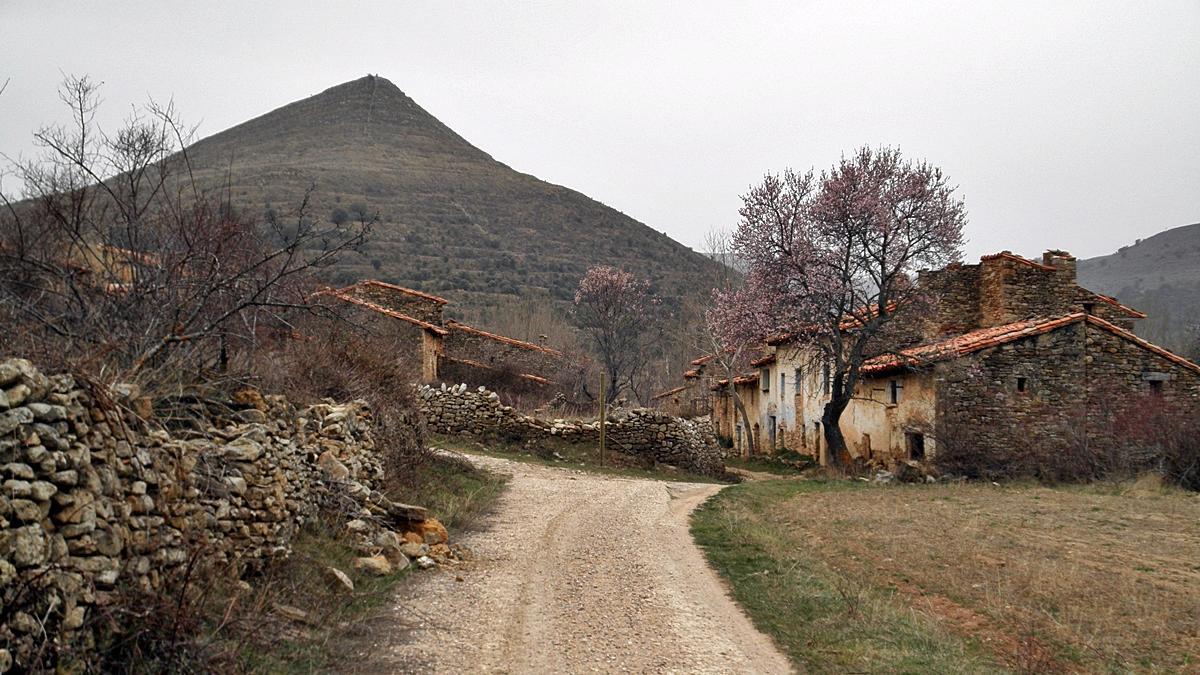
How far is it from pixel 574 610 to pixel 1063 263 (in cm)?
2376

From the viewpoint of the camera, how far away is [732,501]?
55.5ft

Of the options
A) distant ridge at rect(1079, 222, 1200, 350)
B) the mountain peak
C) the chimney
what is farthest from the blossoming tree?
the mountain peak

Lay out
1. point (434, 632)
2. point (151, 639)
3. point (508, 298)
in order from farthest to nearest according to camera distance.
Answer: point (508, 298)
point (434, 632)
point (151, 639)

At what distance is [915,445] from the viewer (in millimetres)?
23562

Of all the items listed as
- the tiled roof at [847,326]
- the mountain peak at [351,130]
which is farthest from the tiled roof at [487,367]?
the mountain peak at [351,130]

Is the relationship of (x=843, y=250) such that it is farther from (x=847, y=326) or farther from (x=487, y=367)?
(x=487, y=367)

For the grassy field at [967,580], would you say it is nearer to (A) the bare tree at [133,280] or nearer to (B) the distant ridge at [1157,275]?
(A) the bare tree at [133,280]

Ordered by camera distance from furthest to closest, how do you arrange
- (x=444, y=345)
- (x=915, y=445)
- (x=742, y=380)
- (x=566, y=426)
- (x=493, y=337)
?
(x=742, y=380) < (x=493, y=337) < (x=444, y=345) < (x=566, y=426) < (x=915, y=445)

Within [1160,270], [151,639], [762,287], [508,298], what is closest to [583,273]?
[508,298]

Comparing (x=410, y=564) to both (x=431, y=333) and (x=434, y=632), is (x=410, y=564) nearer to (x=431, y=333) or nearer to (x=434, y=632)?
(x=434, y=632)

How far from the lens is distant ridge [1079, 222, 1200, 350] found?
251ft

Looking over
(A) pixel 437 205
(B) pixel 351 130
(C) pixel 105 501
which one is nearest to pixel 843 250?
(C) pixel 105 501

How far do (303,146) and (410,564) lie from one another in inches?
3537

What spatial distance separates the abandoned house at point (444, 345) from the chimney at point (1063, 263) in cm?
1915
